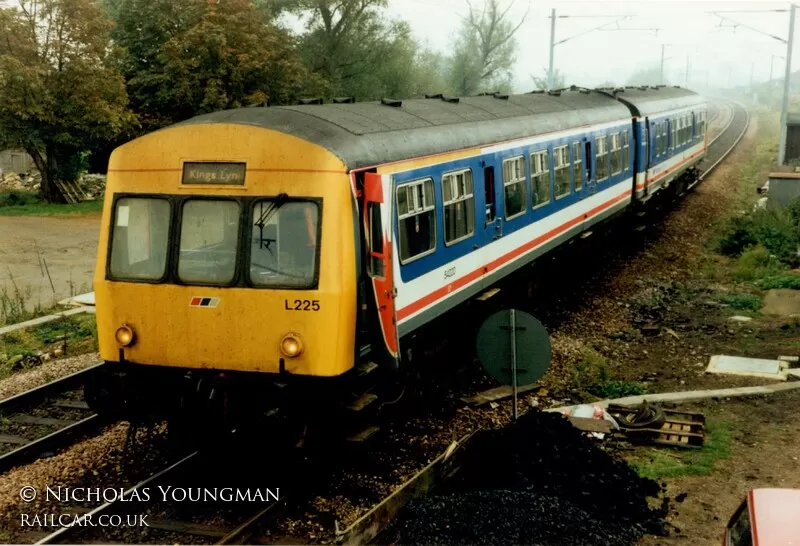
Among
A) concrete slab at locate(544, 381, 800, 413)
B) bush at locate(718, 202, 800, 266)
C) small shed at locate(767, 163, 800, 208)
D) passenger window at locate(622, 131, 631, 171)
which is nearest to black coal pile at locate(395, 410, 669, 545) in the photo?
concrete slab at locate(544, 381, 800, 413)

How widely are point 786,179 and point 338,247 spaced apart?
721 inches

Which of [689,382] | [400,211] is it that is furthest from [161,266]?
[689,382]

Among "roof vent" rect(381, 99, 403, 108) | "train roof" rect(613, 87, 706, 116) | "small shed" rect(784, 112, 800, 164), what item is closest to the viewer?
"roof vent" rect(381, 99, 403, 108)

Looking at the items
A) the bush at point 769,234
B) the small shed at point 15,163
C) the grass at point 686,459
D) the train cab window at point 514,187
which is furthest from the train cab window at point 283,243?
the small shed at point 15,163

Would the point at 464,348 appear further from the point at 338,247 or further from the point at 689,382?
the point at 338,247

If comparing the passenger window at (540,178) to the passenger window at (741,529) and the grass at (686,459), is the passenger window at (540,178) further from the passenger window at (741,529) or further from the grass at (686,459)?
the passenger window at (741,529)

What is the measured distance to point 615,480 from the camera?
758cm

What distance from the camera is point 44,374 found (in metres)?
11.7

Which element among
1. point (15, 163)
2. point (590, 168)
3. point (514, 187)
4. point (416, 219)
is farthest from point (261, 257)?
point (15, 163)

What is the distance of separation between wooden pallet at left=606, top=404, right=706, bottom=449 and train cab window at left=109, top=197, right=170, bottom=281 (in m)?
4.98

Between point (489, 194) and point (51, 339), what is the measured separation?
717 centimetres

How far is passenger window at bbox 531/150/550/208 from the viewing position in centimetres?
1277

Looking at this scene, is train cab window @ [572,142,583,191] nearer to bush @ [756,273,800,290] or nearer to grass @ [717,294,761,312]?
grass @ [717,294,761,312]

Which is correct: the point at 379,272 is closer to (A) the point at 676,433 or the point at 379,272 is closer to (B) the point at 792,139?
(A) the point at 676,433
